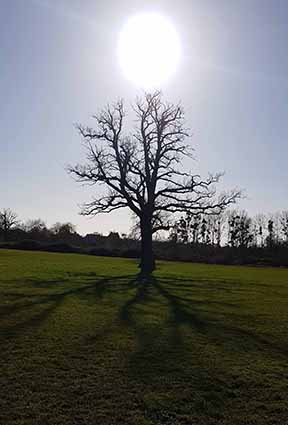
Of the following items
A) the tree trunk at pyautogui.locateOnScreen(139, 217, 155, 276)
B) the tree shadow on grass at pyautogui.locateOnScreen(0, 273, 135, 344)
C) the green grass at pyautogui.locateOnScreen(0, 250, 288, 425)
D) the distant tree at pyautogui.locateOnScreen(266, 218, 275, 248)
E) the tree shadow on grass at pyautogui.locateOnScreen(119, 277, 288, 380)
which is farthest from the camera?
the distant tree at pyautogui.locateOnScreen(266, 218, 275, 248)

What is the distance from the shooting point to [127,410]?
17.4 feet

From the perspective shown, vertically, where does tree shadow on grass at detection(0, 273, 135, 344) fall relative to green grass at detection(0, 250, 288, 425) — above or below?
above

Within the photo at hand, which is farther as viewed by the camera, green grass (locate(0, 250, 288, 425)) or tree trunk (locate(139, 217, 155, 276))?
tree trunk (locate(139, 217, 155, 276))

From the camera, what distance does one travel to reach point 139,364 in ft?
23.9

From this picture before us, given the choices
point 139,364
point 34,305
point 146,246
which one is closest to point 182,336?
point 139,364

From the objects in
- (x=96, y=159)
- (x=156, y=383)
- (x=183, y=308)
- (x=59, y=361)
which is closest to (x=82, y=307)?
(x=183, y=308)

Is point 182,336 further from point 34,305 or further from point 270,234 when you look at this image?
point 270,234

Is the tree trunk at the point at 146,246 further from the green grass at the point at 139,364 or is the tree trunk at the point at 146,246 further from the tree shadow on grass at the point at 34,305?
the green grass at the point at 139,364

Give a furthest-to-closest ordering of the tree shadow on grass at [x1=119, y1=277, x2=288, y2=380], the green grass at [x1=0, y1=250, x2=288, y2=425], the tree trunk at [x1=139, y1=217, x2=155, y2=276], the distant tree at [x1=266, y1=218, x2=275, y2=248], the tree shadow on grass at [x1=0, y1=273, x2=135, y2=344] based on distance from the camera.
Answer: the distant tree at [x1=266, y1=218, x2=275, y2=248] → the tree trunk at [x1=139, y1=217, x2=155, y2=276] → the tree shadow on grass at [x1=0, y1=273, x2=135, y2=344] → the tree shadow on grass at [x1=119, y1=277, x2=288, y2=380] → the green grass at [x1=0, y1=250, x2=288, y2=425]

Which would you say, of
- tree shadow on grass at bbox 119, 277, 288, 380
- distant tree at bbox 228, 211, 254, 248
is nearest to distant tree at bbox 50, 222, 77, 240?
distant tree at bbox 228, 211, 254, 248

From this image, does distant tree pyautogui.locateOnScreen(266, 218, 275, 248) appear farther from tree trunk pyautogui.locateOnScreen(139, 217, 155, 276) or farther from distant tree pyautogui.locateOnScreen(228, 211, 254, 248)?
tree trunk pyautogui.locateOnScreen(139, 217, 155, 276)

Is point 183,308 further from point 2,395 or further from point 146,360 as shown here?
point 2,395

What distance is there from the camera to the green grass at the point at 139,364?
5.30m

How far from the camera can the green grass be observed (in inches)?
209
